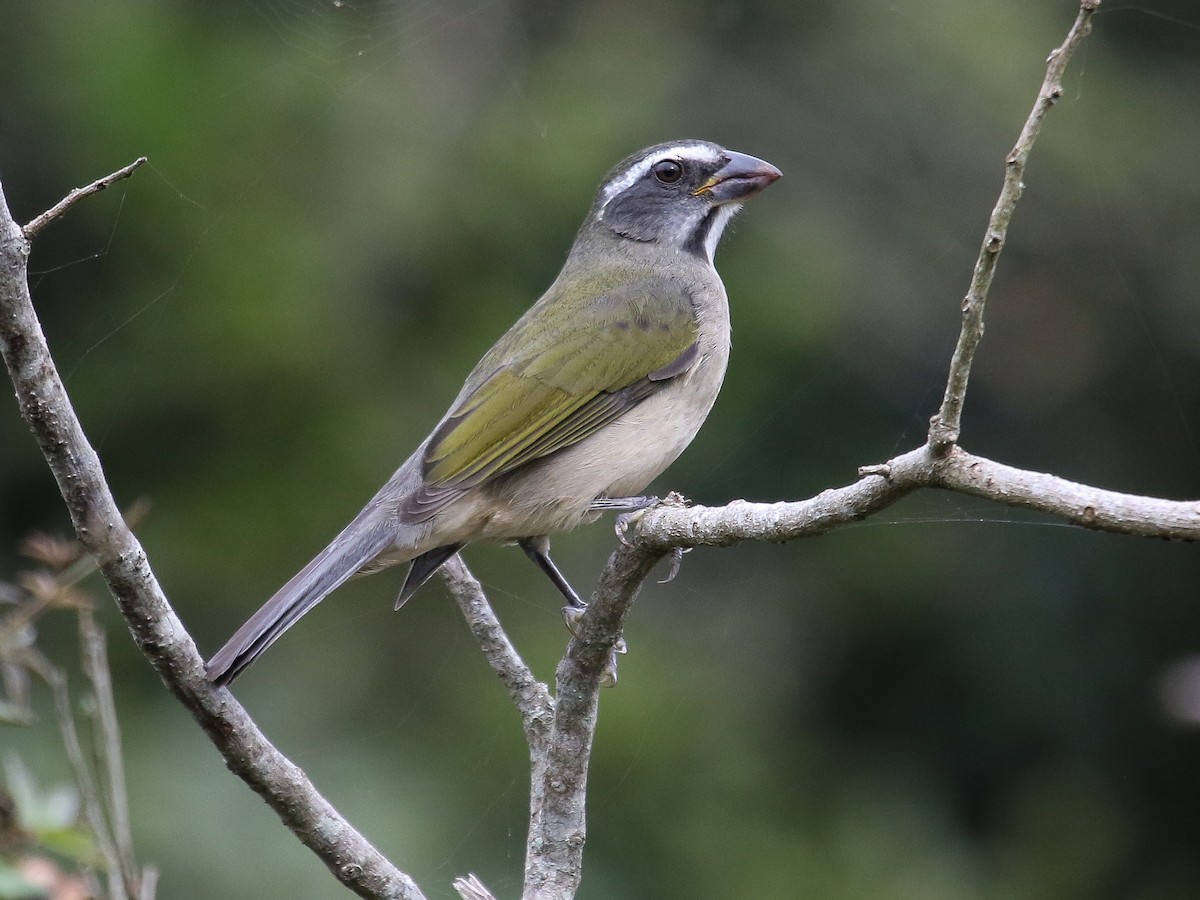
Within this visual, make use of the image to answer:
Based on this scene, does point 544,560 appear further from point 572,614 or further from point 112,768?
point 112,768

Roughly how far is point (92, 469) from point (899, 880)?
3.96 m

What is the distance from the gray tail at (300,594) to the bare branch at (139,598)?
8 centimetres

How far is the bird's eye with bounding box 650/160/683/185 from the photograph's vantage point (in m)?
4.70

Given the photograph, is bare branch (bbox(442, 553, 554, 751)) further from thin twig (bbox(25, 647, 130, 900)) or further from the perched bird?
thin twig (bbox(25, 647, 130, 900))

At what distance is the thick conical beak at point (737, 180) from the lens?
4586 millimetres

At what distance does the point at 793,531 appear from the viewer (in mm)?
2469

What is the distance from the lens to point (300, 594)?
10.9 feet

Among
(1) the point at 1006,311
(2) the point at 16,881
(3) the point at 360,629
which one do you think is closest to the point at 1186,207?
(1) the point at 1006,311

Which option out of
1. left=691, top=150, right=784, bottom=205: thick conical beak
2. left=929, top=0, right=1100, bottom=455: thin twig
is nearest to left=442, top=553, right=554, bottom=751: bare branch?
left=929, top=0, right=1100, bottom=455: thin twig

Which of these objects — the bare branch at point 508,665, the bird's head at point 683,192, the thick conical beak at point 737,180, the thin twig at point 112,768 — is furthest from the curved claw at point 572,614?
the thin twig at point 112,768

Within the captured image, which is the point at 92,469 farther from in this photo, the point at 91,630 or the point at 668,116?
the point at 668,116

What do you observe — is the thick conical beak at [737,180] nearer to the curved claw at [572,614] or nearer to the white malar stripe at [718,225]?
the white malar stripe at [718,225]

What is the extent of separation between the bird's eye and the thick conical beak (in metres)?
0.08

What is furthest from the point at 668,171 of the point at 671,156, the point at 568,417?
the point at 568,417
